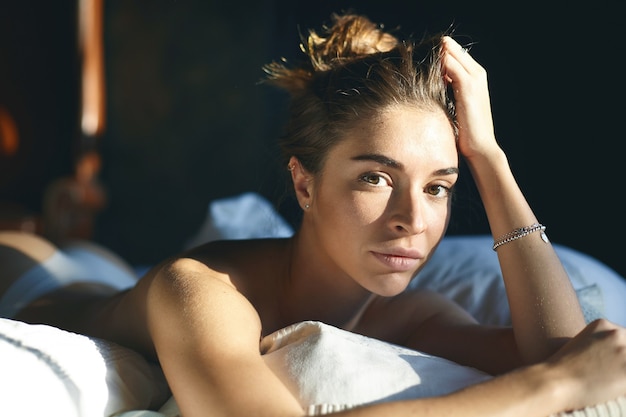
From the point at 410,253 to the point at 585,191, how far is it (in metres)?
1.11

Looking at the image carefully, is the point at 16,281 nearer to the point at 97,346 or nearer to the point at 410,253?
the point at 97,346

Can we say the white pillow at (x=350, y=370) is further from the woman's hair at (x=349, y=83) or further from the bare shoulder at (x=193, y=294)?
the woman's hair at (x=349, y=83)

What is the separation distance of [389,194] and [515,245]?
251 mm

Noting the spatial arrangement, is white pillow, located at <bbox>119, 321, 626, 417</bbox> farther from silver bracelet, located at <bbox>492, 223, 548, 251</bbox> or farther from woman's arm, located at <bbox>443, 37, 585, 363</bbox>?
silver bracelet, located at <bbox>492, 223, 548, 251</bbox>

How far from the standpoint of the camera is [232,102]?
11.7ft

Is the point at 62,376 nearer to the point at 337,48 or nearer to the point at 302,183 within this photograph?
the point at 302,183

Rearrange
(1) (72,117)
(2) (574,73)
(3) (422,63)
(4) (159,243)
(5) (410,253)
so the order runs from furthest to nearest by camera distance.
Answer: (4) (159,243), (1) (72,117), (2) (574,73), (3) (422,63), (5) (410,253)

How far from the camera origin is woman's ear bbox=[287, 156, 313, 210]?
1387 mm

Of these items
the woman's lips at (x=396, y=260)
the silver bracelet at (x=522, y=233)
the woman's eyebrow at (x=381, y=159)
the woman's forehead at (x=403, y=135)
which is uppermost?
the woman's forehead at (x=403, y=135)

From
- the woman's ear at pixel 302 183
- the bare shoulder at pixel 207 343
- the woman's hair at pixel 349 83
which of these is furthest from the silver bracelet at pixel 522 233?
the bare shoulder at pixel 207 343

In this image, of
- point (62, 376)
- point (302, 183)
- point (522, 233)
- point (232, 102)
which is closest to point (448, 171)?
point (522, 233)

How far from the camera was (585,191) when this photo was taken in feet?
7.04

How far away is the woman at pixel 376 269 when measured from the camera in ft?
3.21

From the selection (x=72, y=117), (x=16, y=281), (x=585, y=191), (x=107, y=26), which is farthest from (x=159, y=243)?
(x=585, y=191)
